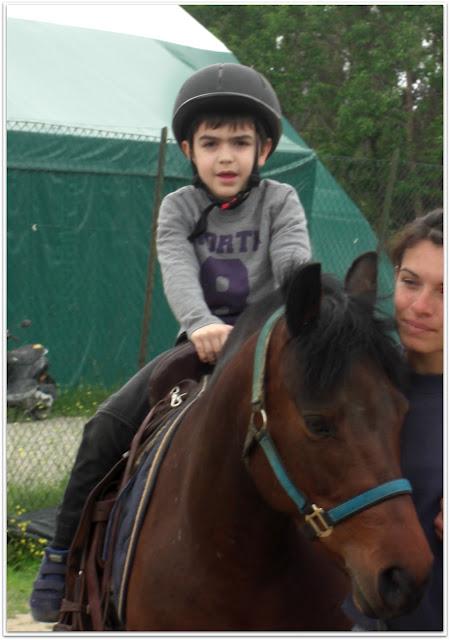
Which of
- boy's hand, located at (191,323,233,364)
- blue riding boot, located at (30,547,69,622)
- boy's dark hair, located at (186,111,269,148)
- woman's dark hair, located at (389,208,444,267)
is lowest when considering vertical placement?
blue riding boot, located at (30,547,69,622)

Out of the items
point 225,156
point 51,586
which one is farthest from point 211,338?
point 51,586

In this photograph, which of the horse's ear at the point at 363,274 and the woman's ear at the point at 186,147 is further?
the woman's ear at the point at 186,147

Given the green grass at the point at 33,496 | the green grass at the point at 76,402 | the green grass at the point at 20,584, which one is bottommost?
the green grass at the point at 20,584

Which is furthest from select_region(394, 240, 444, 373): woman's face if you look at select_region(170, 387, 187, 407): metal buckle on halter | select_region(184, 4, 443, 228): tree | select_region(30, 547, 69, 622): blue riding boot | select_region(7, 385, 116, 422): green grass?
select_region(184, 4, 443, 228): tree

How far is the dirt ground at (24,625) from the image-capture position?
5.72 metres

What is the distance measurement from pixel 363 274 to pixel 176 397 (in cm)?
84

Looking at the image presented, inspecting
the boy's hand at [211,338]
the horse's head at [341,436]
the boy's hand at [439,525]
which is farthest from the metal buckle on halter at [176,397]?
the boy's hand at [439,525]

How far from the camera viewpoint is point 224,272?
3711mm

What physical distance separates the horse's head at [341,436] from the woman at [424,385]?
0.52 ft

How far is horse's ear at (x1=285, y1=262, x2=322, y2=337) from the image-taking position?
2777mm

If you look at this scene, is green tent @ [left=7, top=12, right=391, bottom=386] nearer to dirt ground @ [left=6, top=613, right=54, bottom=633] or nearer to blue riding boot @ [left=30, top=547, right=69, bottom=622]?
dirt ground @ [left=6, top=613, right=54, bottom=633]

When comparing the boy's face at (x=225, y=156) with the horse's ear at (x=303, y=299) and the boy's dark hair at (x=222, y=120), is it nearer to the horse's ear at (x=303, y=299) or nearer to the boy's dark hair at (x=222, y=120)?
the boy's dark hair at (x=222, y=120)

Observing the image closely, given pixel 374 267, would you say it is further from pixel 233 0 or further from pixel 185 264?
pixel 233 0

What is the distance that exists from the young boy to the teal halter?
74 cm
